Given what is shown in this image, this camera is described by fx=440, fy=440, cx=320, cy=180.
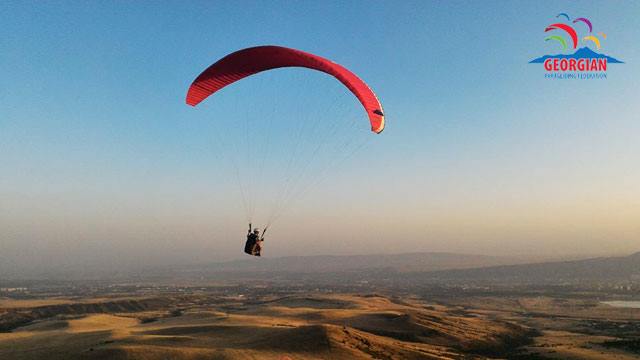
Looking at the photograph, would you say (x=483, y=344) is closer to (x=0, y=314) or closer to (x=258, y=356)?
(x=258, y=356)

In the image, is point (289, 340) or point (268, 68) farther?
point (289, 340)

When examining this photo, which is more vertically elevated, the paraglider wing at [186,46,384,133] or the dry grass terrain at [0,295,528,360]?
the paraglider wing at [186,46,384,133]

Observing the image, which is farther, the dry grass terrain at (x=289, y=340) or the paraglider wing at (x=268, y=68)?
the dry grass terrain at (x=289, y=340)

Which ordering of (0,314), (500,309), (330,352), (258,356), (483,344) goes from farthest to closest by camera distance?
1. (500,309)
2. (0,314)
3. (483,344)
4. (330,352)
5. (258,356)

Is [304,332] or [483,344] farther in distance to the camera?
[483,344]

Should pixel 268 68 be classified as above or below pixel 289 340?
above

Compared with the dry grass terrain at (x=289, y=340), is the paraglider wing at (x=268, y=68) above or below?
above

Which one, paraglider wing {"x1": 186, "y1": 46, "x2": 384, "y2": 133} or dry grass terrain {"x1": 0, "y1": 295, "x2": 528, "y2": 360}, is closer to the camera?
paraglider wing {"x1": 186, "y1": 46, "x2": 384, "y2": 133}

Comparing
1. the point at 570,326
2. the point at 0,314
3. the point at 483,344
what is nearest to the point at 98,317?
the point at 0,314
